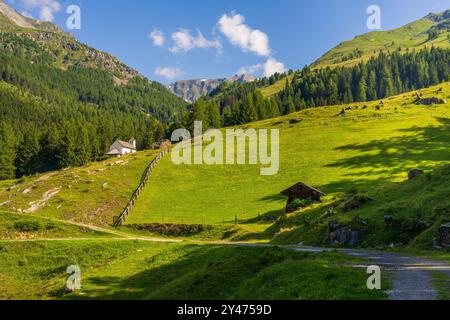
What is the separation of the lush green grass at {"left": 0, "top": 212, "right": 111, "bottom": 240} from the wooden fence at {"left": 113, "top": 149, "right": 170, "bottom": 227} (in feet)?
33.7

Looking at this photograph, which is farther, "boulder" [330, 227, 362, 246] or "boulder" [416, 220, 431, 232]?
"boulder" [330, 227, 362, 246]

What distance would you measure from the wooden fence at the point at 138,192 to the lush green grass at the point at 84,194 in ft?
4.08

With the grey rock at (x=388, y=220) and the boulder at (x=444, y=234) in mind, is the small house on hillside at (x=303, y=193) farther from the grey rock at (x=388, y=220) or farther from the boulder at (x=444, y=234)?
the boulder at (x=444, y=234)

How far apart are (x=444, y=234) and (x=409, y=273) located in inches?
389

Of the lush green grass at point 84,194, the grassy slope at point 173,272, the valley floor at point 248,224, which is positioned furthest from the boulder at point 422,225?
the lush green grass at point 84,194

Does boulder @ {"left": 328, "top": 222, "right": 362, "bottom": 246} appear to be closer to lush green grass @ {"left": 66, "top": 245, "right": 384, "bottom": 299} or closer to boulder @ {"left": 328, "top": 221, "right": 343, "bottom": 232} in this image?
boulder @ {"left": 328, "top": 221, "right": 343, "bottom": 232}

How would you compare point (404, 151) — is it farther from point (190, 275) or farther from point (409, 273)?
point (409, 273)

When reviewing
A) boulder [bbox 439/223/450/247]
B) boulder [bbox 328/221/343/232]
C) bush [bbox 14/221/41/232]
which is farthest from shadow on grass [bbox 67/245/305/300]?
bush [bbox 14/221/41/232]

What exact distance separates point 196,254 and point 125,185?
50594 mm

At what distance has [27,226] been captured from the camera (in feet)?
169

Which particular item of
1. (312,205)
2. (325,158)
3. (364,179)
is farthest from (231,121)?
(312,205)

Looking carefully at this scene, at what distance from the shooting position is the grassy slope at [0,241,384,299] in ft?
55.9

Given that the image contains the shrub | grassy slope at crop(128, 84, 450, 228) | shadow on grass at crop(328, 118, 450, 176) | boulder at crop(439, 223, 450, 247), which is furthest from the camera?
shadow on grass at crop(328, 118, 450, 176)

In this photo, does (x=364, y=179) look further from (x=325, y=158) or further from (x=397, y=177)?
(x=325, y=158)
